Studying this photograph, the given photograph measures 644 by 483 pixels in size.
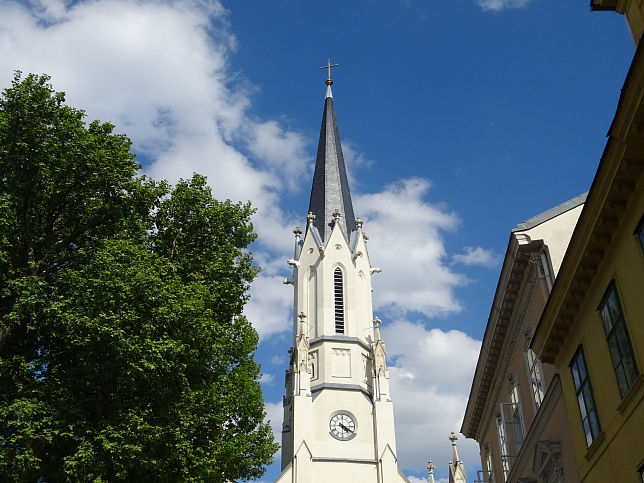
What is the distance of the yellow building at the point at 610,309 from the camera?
36.5ft

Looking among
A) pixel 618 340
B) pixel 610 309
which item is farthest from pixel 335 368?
pixel 618 340

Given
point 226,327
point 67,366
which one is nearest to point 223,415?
point 226,327

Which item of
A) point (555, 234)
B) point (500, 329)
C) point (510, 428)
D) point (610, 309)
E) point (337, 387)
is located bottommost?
point (610, 309)

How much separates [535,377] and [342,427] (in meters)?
27.7

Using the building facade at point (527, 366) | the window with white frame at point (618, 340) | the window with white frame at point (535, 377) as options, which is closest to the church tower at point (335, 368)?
the building facade at point (527, 366)

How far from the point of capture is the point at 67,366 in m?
17.2

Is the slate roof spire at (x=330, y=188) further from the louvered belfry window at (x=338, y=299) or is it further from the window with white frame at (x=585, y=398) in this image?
the window with white frame at (x=585, y=398)

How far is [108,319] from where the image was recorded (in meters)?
16.2

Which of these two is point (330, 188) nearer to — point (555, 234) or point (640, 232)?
point (555, 234)

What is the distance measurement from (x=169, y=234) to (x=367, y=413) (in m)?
28.0

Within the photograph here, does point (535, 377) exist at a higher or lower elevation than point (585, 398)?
higher

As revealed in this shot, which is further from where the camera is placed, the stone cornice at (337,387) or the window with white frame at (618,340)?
the stone cornice at (337,387)

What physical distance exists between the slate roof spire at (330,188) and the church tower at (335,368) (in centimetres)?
13

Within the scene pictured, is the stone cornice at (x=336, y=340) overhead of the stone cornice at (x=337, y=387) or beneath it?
overhead
